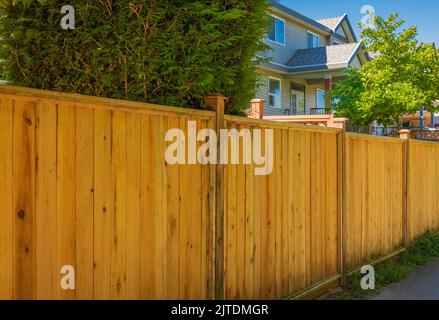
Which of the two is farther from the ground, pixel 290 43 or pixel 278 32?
pixel 278 32

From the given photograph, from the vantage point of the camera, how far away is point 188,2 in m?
3.91

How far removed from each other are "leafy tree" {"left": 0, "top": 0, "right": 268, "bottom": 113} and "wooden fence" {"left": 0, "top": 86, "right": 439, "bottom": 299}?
35cm

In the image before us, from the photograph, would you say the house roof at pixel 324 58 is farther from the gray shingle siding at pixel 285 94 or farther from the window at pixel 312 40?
the window at pixel 312 40

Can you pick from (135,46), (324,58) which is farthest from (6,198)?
(324,58)

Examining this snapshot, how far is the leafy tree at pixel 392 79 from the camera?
16.8 meters

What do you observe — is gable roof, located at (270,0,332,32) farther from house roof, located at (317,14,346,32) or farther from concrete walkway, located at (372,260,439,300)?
concrete walkway, located at (372,260,439,300)

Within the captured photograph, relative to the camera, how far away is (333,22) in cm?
2806

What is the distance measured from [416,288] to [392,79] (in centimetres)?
1286

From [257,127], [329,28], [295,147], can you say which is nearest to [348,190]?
[295,147]

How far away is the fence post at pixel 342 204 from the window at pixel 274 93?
16867mm

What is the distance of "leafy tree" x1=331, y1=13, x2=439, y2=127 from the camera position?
16.8 meters

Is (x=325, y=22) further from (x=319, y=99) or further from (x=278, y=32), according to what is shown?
(x=278, y=32)

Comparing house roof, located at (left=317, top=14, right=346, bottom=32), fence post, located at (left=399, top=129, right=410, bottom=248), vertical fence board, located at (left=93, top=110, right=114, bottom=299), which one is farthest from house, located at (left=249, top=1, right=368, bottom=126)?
vertical fence board, located at (left=93, top=110, right=114, bottom=299)

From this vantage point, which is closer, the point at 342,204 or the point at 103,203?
the point at 103,203
